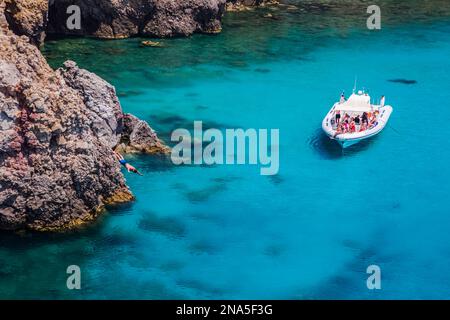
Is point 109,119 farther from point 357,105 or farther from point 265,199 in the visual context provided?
point 357,105

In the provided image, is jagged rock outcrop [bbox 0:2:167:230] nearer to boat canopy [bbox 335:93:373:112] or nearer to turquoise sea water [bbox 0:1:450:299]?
turquoise sea water [bbox 0:1:450:299]

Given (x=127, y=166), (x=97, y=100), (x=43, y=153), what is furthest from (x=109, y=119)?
(x=43, y=153)

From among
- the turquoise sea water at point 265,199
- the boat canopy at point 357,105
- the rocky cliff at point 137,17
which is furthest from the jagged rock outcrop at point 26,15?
the boat canopy at point 357,105

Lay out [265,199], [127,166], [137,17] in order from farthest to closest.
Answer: [137,17] < [127,166] < [265,199]

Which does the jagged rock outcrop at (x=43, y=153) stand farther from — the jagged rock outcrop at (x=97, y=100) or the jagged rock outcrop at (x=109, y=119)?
the jagged rock outcrop at (x=97, y=100)

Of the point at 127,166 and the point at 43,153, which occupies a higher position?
the point at 43,153

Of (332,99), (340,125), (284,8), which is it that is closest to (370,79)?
(332,99)

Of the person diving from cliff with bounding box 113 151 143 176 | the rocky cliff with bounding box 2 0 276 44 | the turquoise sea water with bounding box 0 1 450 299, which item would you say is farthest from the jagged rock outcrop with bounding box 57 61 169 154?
the rocky cliff with bounding box 2 0 276 44
